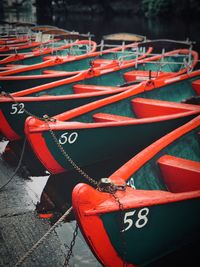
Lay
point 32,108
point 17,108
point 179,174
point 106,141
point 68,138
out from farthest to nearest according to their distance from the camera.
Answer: point 32,108 → point 17,108 → point 106,141 → point 68,138 → point 179,174

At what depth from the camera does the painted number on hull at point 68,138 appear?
5488 millimetres

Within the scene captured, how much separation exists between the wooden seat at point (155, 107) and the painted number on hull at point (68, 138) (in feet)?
7.11

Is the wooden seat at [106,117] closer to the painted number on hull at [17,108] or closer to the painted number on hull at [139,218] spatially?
the painted number on hull at [17,108]

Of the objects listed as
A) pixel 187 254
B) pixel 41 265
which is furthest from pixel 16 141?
pixel 187 254

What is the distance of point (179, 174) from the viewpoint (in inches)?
173

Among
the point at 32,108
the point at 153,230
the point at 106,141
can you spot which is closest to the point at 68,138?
the point at 106,141

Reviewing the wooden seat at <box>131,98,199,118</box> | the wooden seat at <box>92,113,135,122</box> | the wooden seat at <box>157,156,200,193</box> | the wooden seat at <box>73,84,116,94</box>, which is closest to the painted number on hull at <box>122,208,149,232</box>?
the wooden seat at <box>157,156,200,193</box>

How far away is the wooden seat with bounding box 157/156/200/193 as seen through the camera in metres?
4.27

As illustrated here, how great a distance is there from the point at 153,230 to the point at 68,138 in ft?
8.44

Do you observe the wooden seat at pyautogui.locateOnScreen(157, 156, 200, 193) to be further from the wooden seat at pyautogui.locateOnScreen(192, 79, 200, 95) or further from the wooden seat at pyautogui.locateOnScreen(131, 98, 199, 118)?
the wooden seat at pyautogui.locateOnScreen(192, 79, 200, 95)

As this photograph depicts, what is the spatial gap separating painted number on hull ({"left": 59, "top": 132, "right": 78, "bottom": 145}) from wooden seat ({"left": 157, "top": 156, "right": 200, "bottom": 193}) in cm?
168

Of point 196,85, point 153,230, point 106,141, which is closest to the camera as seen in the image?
point 153,230

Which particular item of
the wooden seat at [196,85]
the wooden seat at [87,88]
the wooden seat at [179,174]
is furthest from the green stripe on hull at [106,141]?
the wooden seat at [196,85]

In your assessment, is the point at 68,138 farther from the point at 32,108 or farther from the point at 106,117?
the point at 32,108
